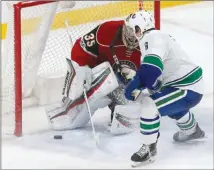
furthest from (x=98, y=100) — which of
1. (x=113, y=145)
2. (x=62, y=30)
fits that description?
(x=62, y=30)

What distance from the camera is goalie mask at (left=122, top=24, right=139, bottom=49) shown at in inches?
122

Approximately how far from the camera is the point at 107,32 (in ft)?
10.6

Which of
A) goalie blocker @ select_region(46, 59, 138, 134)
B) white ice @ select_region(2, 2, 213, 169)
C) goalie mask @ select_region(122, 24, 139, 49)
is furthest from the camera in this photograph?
goalie blocker @ select_region(46, 59, 138, 134)

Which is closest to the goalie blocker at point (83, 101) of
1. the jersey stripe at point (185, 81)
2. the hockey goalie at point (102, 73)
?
the hockey goalie at point (102, 73)

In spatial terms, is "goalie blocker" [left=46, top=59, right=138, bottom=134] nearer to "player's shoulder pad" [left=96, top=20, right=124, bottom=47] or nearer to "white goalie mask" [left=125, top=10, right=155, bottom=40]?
"player's shoulder pad" [left=96, top=20, right=124, bottom=47]

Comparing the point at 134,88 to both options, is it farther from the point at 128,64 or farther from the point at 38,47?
the point at 38,47

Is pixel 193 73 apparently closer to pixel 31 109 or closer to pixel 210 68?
pixel 31 109

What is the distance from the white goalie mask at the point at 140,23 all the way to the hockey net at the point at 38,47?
45cm

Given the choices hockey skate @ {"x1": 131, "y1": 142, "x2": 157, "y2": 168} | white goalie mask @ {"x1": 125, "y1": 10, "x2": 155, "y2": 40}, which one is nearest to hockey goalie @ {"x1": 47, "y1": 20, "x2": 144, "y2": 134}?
white goalie mask @ {"x1": 125, "y1": 10, "x2": 155, "y2": 40}

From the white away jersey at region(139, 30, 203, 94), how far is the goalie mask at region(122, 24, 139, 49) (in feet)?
0.52

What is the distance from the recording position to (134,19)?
2.97m

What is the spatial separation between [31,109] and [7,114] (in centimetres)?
24

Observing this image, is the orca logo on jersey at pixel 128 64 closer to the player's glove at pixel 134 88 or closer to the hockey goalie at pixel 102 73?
the hockey goalie at pixel 102 73

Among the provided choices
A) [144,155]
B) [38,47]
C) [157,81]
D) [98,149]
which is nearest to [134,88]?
[157,81]
